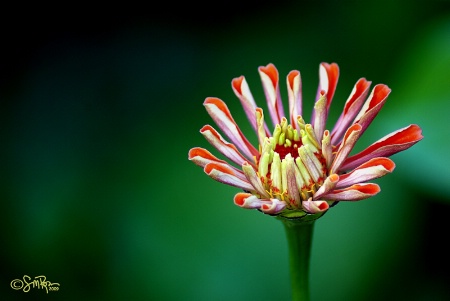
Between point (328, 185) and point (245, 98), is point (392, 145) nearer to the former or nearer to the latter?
point (328, 185)

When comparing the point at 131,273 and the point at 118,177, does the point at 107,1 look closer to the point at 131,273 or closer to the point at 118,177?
the point at 118,177

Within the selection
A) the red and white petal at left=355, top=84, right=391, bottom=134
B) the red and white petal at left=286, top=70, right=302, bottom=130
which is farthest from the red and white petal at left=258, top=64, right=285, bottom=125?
the red and white petal at left=355, top=84, right=391, bottom=134

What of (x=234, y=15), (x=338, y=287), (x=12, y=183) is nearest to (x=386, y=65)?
(x=234, y=15)

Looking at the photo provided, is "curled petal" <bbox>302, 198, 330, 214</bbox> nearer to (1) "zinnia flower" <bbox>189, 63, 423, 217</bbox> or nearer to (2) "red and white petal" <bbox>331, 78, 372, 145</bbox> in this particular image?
(1) "zinnia flower" <bbox>189, 63, 423, 217</bbox>

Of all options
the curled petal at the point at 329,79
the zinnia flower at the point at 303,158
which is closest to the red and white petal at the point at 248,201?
the zinnia flower at the point at 303,158

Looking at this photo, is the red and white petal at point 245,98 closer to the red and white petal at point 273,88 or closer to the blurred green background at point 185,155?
the red and white petal at point 273,88

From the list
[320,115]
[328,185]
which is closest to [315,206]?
[328,185]
